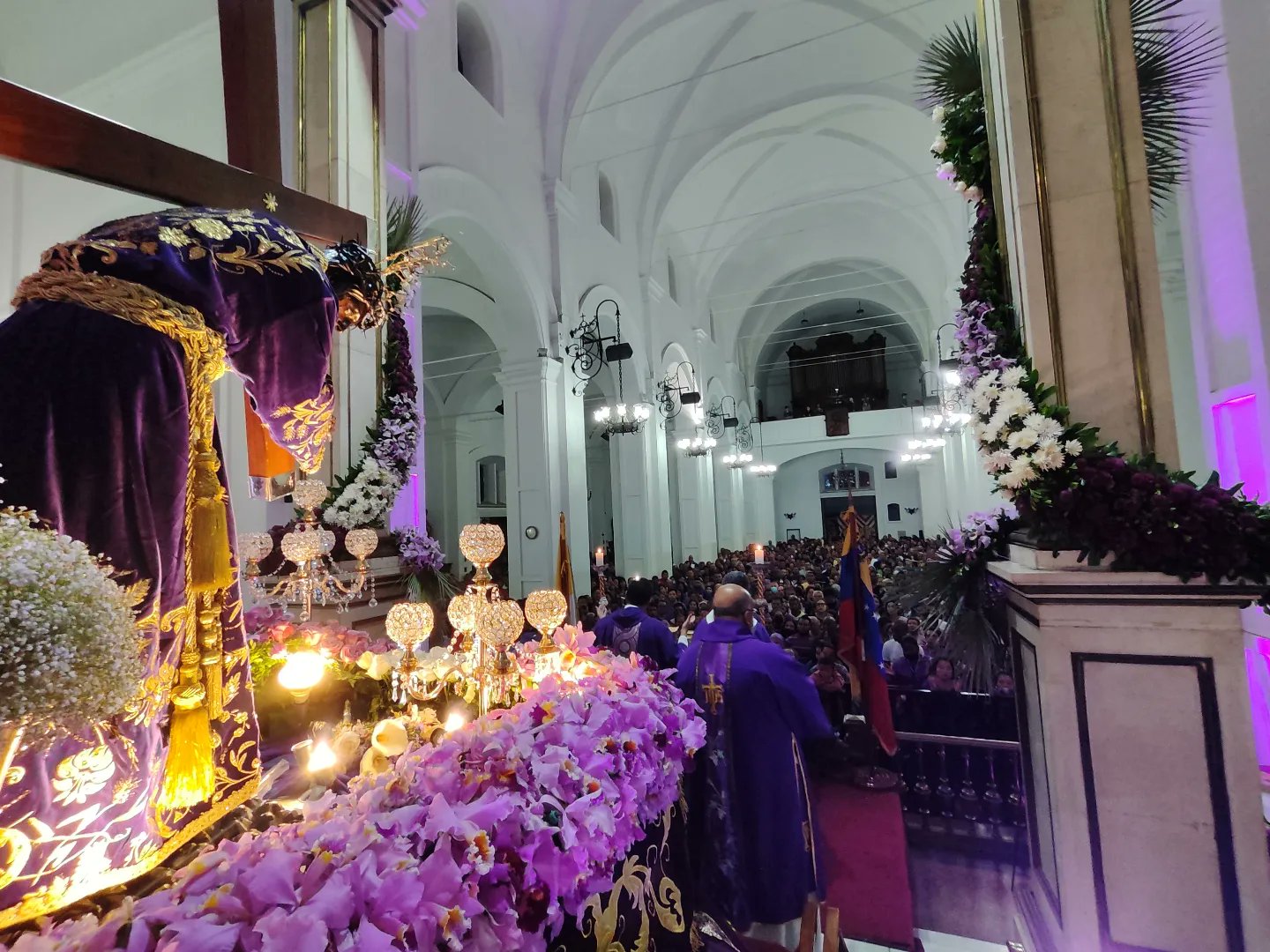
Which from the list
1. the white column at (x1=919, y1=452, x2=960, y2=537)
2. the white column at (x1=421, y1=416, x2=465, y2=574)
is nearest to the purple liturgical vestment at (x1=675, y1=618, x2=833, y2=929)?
the white column at (x1=421, y1=416, x2=465, y2=574)

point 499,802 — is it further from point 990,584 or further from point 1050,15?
point 1050,15

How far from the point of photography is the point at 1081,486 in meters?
2.29

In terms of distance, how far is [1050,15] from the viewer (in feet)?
8.70

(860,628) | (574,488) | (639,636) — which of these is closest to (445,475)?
(574,488)

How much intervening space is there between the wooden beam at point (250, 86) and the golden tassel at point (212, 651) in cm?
150

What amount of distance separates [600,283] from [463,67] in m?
3.65

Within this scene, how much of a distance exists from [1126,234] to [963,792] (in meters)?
3.00

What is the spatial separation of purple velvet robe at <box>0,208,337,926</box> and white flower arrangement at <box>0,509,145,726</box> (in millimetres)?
341

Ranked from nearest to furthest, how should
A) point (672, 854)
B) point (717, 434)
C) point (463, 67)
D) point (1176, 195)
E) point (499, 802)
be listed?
point (499, 802), point (672, 854), point (1176, 195), point (463, 67), point (717, 434)

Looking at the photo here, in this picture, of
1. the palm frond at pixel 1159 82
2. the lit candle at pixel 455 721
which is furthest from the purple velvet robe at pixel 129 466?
the palm frond at pixel 1159 82

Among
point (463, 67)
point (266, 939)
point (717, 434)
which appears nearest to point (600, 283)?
point (463, 67)

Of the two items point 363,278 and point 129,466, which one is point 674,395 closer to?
point 363,278

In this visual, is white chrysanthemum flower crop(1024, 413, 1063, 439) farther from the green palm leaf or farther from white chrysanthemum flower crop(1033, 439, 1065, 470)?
the green palm leaf

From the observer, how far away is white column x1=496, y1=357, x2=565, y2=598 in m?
8.65
